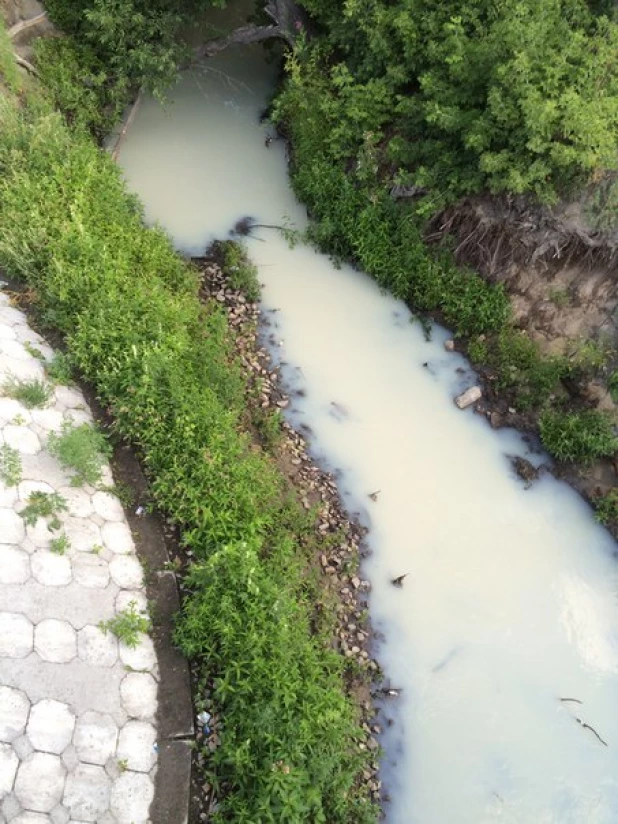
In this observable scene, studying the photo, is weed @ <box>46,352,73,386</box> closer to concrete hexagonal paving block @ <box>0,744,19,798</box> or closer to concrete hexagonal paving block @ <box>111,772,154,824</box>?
concrete hexagonal paving block @ <box>0,744,19,798</box>

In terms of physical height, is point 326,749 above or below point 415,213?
below

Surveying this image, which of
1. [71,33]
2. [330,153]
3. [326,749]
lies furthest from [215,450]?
[71,33]

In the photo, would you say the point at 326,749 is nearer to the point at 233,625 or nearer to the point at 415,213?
the point at 233,625

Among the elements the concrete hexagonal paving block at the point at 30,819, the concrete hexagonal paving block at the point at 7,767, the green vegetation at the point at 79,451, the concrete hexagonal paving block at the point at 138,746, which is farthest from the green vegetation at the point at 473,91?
the concrete hexagonal paving block at the point at 30,819

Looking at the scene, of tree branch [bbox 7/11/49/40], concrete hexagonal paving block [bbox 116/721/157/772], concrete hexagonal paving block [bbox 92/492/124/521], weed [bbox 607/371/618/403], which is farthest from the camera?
tree branch [bbox 7/11/49/40]

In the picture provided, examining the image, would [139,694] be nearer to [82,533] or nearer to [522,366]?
[82,533]

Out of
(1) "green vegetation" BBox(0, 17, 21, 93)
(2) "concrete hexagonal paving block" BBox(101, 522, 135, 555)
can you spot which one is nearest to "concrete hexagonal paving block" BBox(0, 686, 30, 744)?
(2) "concrete hexagonal paving block" BBox(101, 522, 135, 555)
